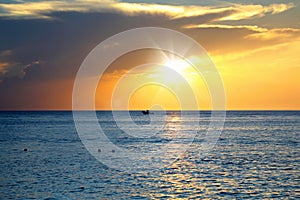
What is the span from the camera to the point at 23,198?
3912 centimetres

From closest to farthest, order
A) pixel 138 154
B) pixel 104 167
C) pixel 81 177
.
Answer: pixel 81 177 → pixel 104 167 → pixel 138 154

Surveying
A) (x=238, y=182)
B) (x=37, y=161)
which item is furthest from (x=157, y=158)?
(x=238, y=182)

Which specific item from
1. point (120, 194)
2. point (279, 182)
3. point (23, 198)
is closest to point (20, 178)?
point (23, 198)

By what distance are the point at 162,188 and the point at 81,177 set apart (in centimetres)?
1089

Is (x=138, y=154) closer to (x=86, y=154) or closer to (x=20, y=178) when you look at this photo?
(x=86, y=154)

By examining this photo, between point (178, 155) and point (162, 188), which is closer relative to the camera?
point (162, 188)

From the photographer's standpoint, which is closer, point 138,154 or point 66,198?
point 66,198

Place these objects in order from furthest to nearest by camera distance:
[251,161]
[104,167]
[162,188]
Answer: [251,161] → [104,167] → [162,188]

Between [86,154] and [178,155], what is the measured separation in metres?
15.2

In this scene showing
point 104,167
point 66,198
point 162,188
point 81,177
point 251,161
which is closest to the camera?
point 66,198

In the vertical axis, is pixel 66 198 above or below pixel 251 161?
below

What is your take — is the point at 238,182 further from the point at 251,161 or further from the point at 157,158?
the point at 157,158

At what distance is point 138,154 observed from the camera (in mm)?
72188

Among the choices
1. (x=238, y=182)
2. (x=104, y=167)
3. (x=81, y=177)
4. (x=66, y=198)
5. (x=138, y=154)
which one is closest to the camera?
(x=66, y=198)
